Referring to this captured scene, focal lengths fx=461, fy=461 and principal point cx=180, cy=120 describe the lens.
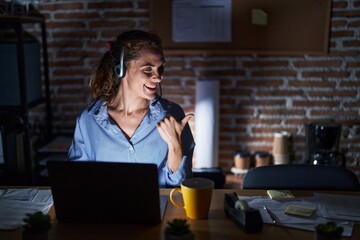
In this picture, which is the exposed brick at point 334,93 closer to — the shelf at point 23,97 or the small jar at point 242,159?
the small jar at point 242,159

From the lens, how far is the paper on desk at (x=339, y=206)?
1.38 metres

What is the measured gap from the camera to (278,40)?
117 inches

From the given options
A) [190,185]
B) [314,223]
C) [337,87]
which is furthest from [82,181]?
[337,87]

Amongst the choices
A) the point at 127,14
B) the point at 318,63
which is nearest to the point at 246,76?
the point at 318,63

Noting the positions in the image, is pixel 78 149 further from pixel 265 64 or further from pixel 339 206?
pixel 265 64

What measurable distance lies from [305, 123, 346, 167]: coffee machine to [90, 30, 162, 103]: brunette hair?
1.36 m

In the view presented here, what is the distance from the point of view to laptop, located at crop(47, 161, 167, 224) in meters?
1.24

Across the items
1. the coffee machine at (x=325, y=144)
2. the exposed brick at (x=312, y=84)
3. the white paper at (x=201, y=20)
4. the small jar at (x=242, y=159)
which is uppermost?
the white paper at (x=201, y=20)

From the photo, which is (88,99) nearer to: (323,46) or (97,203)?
(323,46)

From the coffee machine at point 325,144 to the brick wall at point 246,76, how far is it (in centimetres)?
21

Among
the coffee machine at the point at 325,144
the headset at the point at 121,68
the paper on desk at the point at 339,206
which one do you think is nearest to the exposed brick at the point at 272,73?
the coffee machine at the point at 325,144

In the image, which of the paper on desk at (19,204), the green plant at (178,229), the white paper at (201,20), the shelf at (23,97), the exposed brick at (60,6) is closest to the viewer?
the green plant at (178,229)

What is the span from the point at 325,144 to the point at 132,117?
1443mm

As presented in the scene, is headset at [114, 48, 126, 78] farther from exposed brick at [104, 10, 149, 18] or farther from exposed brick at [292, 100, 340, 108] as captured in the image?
exposed brick at [292, 100, 340, 108]
